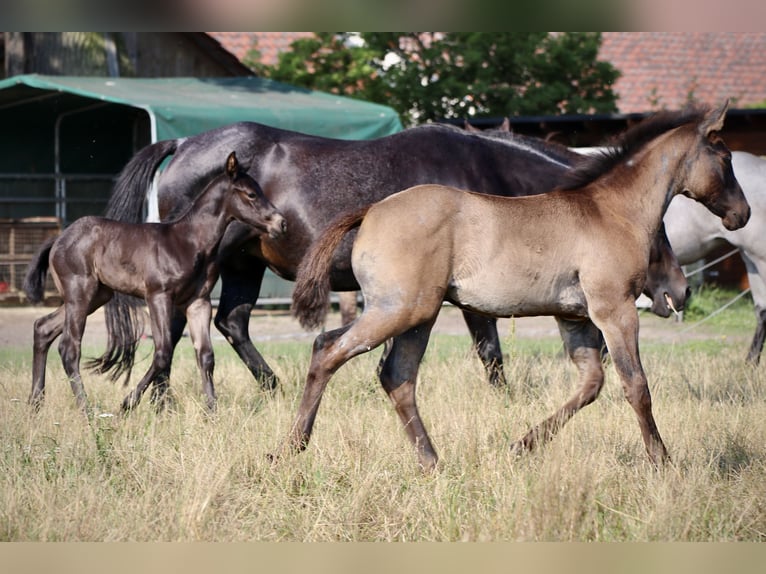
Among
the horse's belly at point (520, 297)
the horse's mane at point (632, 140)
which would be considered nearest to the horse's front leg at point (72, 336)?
the horse's belly at point (520, 297)

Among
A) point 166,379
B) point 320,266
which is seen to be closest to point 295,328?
point 166,379

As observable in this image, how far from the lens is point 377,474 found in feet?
15.8

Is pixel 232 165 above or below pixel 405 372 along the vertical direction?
above

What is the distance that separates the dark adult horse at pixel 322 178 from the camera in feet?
24.4

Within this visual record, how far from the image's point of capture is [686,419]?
6.17 m

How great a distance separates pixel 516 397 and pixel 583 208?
1.96 meters

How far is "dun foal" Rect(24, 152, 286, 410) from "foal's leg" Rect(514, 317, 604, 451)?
7.80ft

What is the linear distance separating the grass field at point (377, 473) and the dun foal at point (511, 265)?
28 centimetres

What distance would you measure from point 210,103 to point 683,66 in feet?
46.4

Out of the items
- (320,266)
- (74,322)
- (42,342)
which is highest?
(320,266)

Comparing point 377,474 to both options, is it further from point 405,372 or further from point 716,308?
point 716,308

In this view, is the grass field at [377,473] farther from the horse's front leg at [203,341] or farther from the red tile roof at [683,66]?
the red tile roof at [683,66]

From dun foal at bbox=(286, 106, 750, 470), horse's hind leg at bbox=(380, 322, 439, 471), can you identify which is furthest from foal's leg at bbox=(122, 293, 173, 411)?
horse's hind leg at bbox=(380, 322, 439, 471)

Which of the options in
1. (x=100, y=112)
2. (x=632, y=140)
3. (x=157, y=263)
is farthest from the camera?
(x=100, y=112)
